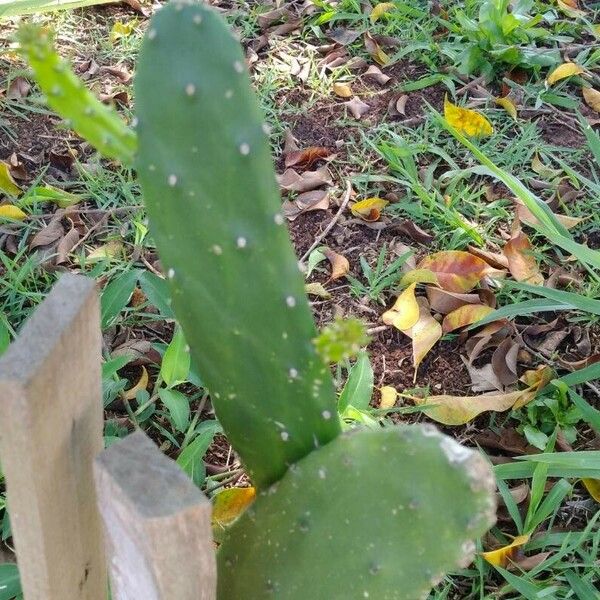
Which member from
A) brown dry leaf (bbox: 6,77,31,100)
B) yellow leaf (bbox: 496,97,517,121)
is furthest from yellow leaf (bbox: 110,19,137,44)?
yellow leaf (bbox: 496,97,517,121)

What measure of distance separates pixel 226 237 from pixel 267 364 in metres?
0.13

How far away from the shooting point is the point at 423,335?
1601 mm

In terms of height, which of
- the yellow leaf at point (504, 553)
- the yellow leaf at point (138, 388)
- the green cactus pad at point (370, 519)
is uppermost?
the green cactus pad at point (370, 519)

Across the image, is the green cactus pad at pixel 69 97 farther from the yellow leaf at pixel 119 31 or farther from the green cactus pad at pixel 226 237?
the yellow leaf at pixel 119 31

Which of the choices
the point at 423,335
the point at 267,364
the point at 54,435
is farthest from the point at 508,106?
the point at 54,435

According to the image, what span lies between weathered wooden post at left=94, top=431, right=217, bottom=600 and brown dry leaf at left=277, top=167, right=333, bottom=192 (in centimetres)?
135

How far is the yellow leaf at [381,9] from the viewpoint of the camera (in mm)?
2467

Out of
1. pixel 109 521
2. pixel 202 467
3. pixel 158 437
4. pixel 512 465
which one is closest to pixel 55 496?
pixel 109 521

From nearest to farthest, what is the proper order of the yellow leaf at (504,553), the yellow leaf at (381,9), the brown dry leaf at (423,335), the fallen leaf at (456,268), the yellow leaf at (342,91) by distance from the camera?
the yellow leaf at (504,553), the brown dry leaf at (423,335), the fallen leaf at (456,268), the yellow leaf at (342,91), the yellow leaf at (381,9)

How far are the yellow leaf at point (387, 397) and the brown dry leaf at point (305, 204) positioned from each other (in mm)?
561

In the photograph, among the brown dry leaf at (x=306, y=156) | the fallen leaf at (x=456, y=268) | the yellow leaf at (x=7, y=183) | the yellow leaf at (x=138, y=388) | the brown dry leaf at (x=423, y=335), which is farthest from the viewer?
the brown dry leaf at (x=306, y=156)

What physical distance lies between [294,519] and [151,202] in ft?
1.07

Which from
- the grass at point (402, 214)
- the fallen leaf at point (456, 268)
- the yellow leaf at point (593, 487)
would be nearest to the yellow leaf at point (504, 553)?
the grass at point (402, 214)

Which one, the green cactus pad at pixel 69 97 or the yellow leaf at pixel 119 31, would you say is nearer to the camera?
the green cactus pad at pixel 69 97
